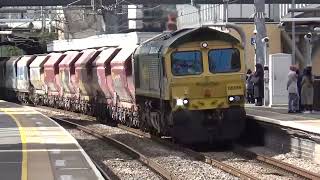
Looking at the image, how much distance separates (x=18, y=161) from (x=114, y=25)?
4632 cm

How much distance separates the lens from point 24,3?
184 feet

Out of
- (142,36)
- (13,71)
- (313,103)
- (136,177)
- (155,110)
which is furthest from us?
(13,71)

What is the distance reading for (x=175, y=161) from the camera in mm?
15039

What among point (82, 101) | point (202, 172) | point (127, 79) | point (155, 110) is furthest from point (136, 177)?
point (82, 101)

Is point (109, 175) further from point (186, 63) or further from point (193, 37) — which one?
point (193, 37)

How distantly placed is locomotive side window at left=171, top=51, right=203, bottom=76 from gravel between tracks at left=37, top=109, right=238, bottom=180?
206 cm

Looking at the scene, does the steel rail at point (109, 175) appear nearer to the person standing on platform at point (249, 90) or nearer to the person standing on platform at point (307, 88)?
the person standing on platform at point (307, 88)

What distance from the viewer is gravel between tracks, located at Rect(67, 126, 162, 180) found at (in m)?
13.3

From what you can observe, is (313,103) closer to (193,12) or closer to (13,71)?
(13,71)

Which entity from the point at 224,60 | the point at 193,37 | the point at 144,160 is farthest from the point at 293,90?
the point at 144,160

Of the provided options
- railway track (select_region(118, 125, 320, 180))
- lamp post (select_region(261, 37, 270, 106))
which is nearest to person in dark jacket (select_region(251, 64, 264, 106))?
lamp post (select_region(261, 37, 270, 106))

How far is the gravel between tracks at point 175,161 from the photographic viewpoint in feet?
42.6

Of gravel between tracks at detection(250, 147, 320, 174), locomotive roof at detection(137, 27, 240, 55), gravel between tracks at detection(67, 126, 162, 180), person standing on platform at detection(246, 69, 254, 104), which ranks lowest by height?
gravel between tracks at detection(67, 126, 162, 180)

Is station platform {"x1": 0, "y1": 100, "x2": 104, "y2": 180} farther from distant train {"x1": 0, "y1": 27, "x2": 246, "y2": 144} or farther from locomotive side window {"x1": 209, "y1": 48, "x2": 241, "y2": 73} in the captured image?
locomotive side window {"x1": 209, "y1": 48, "x2": 241, "y2": 73}
